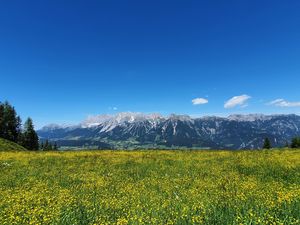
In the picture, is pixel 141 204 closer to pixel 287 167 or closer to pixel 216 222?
pixel 216 222

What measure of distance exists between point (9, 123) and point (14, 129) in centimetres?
395

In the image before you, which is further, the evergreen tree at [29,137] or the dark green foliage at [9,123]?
the evergreen tree at [29,137]

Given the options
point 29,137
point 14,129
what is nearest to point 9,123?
point 14,129

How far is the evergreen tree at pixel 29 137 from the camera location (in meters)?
120

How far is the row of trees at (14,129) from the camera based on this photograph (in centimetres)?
11028

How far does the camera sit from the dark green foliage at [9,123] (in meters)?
110

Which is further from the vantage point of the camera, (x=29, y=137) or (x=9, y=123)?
(x=29, y=137)

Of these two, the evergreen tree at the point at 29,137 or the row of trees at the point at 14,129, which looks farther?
the evergreen tree at the point at 29,137

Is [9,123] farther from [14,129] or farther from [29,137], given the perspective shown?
[29,137]

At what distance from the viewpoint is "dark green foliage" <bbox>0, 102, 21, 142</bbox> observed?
110 meters

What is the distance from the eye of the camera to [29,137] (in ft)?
397

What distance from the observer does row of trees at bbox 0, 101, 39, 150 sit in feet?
362

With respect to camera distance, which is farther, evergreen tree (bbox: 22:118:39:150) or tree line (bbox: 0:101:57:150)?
evergreen tree (bbox: 22:118:39:150)

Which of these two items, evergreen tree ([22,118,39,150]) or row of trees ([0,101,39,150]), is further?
evergreen tree ([22,118,39,150])
